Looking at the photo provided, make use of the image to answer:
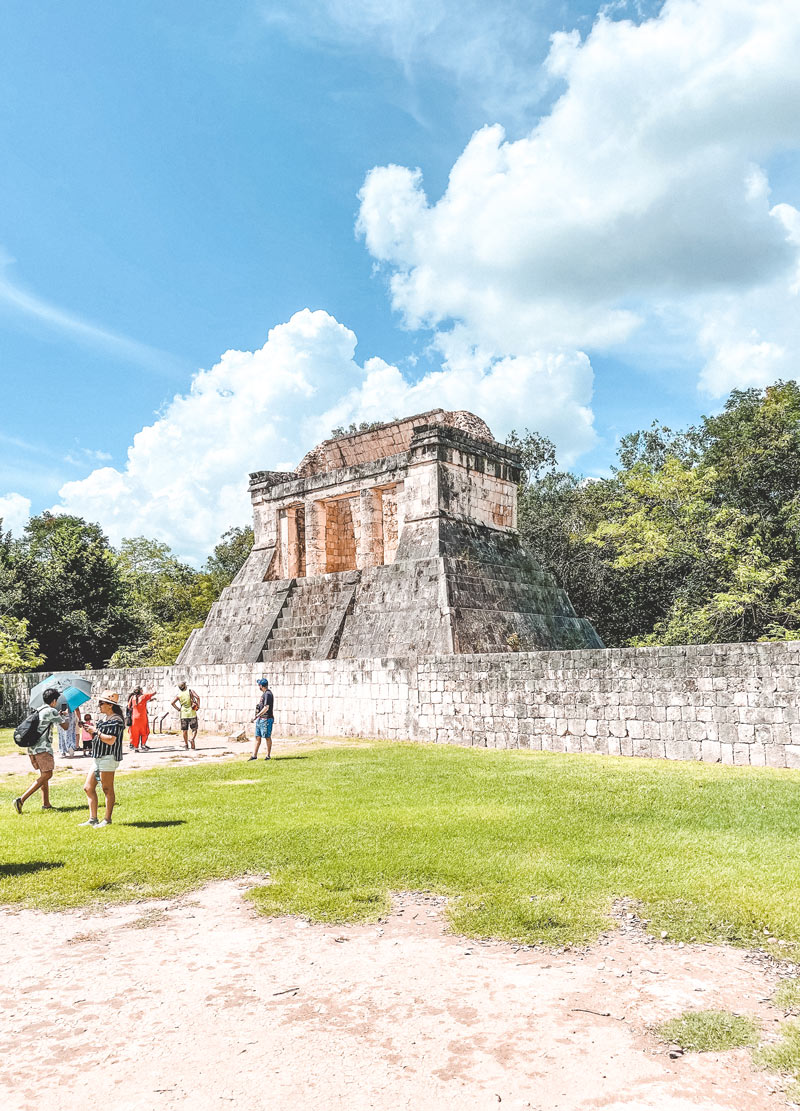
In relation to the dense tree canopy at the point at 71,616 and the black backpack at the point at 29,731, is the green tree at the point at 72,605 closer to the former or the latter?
the dense tree canopy at the point at 71,616

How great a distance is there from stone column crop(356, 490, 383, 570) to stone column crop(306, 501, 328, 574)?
4.89 ft

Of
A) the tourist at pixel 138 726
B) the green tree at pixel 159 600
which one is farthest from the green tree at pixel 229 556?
the tourist at pixel 138 726

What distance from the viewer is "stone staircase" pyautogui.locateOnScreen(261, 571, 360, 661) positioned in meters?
17.2

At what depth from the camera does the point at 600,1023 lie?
3.07 meters

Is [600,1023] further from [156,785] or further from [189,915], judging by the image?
[156,785]

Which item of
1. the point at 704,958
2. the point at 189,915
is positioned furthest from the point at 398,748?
the point at 704,958

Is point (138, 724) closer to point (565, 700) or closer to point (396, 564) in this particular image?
point (396, 564)

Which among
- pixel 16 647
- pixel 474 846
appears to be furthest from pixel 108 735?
pixel 16 647

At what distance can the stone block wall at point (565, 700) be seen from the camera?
30.2ft

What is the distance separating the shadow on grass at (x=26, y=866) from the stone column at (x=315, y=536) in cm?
1447

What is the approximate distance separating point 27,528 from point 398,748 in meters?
43.3

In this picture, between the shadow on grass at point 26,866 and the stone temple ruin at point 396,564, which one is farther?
the stone temple ruin at point 396,564

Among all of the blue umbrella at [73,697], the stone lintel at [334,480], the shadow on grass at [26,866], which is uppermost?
the stone lintel at [334,480]

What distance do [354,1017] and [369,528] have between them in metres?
15.8
